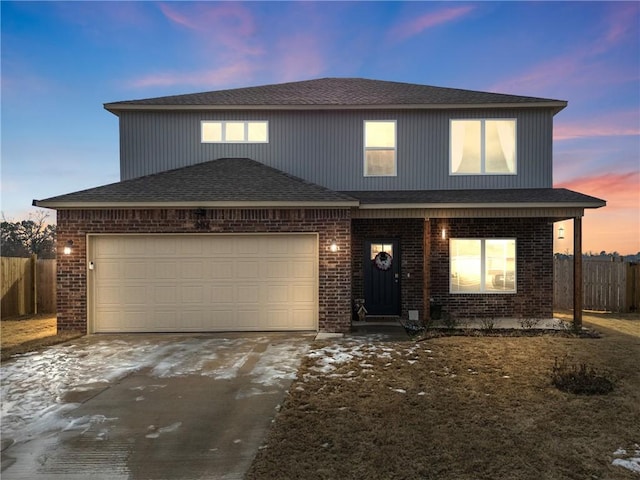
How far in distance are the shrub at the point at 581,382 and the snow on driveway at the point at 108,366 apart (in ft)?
12.4

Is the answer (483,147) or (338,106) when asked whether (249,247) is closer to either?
(338,106)

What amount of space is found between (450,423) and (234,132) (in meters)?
10.1

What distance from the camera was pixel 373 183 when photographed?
11.6m

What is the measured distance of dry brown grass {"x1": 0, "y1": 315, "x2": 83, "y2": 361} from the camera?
826 cm

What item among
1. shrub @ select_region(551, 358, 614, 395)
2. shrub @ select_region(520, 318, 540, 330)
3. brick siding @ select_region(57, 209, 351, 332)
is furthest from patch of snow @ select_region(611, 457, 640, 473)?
shrub @ select_region(520, 318, 540, 330)

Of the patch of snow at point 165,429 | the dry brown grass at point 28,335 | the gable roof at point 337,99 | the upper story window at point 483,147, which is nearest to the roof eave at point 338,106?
the gable roof at point 337,99

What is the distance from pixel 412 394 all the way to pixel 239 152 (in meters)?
8.89

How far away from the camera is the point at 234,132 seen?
39.8 feet

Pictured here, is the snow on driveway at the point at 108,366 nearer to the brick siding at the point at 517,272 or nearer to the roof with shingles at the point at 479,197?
the roof with shingles at the point at 479,197

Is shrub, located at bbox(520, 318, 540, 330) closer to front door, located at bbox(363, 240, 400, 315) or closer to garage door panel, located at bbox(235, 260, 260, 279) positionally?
front door, located at bbox(363, 240, 400, 315)

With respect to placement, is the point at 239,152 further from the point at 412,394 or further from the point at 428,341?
the point at 412,394

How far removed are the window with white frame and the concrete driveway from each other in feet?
16.8

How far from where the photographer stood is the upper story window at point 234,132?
12070mm

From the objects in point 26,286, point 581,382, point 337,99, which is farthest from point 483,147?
point 26,286
